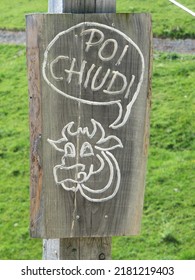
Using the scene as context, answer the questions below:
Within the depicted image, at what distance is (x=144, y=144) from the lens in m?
3.28

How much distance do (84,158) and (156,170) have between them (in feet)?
18.9

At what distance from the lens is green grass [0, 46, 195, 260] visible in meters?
7.63

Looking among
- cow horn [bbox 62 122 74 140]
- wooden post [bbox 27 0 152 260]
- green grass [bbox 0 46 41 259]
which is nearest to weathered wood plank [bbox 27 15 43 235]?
wooden post [bbox 27 0 152 260]

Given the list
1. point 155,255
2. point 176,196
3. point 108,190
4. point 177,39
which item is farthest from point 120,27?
point 177,39

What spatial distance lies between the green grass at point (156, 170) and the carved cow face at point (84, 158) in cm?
432

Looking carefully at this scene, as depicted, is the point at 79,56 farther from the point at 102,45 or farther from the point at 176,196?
the point at 176,196

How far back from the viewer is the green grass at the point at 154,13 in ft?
40.3

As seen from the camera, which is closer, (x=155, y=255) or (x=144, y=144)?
(x=144, y=144)

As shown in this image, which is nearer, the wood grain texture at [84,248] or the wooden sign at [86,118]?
the wooden sign at [86,118]

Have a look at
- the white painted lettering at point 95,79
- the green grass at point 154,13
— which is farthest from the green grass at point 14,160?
the white painted lettering at point 95,79

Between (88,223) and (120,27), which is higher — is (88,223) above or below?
below

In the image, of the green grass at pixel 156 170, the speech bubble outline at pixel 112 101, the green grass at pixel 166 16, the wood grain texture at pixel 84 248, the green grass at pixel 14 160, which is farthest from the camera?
the green grass at pixel 166 16

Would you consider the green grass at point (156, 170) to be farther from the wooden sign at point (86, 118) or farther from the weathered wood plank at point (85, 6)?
the weathered wood plank at point (85, 6)

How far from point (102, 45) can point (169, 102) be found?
291 inches
